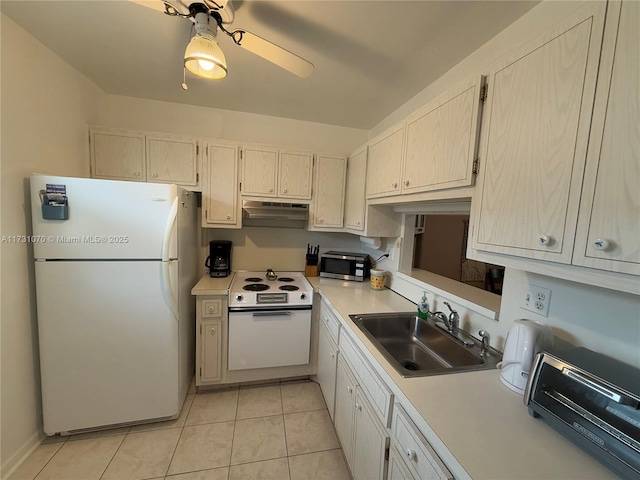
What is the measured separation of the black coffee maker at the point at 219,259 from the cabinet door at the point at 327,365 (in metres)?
1.08

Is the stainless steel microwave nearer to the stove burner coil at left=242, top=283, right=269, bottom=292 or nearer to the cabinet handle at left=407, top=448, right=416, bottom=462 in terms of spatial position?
the stove burner coil at left=242, top=283, right=269, bottom=292

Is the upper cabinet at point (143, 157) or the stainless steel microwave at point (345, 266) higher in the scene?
the upper cabinet at point (143, 157)

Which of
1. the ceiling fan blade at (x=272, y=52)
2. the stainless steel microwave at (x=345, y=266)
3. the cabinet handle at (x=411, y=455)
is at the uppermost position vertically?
the ceiling fan blade at (x=272, y=52)

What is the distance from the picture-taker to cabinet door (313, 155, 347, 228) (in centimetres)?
251

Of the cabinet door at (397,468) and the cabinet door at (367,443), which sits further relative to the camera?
the cabinet door at (367,443)

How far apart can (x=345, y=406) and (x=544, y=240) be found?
141 cm

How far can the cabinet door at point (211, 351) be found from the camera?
215 cm

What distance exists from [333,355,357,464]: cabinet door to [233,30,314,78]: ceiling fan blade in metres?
1.74

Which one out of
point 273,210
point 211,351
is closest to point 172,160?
point 273,210

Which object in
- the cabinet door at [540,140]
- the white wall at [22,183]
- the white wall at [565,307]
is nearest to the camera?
the cabinet door at [540,140]

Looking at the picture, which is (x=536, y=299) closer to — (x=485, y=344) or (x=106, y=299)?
(x=485, y=344)

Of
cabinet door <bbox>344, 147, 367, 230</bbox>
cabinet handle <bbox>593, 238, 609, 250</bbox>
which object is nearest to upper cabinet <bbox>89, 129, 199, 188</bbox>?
cabinet door <bbox>344, 147, 367, 230</bbox>

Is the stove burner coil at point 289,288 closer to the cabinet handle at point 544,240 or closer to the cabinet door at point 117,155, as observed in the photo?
the cabinet door at point 117,155

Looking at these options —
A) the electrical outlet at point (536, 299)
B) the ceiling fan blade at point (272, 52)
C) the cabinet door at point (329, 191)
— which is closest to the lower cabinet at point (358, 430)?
the electrical outlet at point (536, 299)
